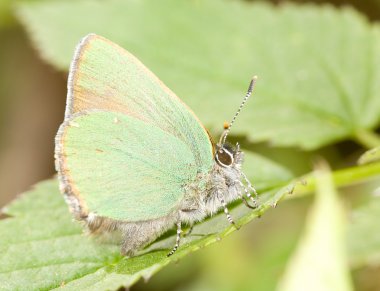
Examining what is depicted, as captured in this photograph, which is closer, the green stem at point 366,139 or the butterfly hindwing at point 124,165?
the butterfly hindwing at point 124,165

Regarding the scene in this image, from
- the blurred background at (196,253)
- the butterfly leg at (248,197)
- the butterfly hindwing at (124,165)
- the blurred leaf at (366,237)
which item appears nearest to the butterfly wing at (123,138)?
the butterfly hindwing at (124,165)

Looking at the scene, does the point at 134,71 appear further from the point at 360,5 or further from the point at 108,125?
the point at 360,5

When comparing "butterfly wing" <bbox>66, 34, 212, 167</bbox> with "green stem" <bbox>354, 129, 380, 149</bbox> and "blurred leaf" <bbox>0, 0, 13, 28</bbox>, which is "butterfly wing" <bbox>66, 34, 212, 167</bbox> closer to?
"green stem" <bbox>354, 129, 380, 149</bbox>

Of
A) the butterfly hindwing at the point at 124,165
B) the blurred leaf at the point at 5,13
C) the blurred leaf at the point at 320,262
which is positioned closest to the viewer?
the blurred leaf at the point at 320,262

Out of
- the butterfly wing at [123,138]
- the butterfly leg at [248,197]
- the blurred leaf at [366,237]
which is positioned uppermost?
the butterfly wing at [123,138]

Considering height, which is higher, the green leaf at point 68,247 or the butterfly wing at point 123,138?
the butterfly wing at point 123,138

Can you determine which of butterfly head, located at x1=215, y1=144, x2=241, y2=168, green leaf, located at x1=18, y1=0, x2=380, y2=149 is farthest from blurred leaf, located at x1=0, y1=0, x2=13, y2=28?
butterfly head, located at x1=215, y1=144, x2=241, y2=168

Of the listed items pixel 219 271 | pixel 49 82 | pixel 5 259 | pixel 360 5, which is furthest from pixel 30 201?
pixel 360 5

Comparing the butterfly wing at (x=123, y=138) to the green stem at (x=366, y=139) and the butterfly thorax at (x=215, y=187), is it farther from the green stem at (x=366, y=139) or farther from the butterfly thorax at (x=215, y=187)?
the green stem at (x=366, y=139)
